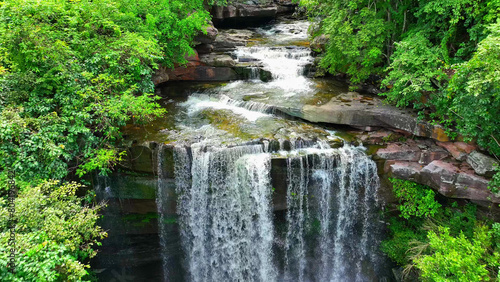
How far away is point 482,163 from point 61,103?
14.1 m

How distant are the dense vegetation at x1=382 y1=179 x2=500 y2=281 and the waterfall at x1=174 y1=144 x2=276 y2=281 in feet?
16.9

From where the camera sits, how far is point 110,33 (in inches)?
513

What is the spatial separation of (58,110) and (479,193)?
1455cm

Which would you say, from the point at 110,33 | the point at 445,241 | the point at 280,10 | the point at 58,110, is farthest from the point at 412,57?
the point at 280,10

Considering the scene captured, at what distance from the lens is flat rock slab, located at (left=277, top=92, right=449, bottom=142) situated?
12.1 meters

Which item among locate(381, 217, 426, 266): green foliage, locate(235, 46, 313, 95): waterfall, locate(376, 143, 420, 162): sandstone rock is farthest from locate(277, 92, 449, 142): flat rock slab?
locate(381, 217, 426, 266): green foliage

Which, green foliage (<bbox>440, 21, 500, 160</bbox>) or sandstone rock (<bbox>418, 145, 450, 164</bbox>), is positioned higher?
green foliage (<bbox>440, 21, 500, 160</bbox>)

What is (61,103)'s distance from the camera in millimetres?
10641

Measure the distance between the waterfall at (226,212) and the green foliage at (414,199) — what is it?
16.4 ft

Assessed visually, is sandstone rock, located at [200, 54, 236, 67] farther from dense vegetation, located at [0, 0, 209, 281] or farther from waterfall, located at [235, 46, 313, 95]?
dense vegetation, located at [0, 0, 209, 281]

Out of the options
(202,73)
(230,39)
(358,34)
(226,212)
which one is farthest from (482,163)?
(230,39)

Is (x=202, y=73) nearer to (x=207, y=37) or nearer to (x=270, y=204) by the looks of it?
(x=207, y=37)

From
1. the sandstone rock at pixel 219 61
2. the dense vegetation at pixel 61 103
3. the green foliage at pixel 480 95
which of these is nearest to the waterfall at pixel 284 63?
the sandstone rock at pixel 219 61

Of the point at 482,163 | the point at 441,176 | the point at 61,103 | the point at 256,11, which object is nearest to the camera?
the point at 482,163
